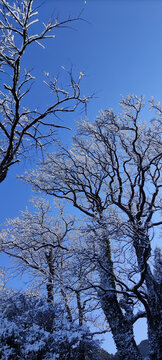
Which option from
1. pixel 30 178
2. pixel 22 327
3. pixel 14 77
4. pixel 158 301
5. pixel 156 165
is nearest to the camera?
pixel 14 77

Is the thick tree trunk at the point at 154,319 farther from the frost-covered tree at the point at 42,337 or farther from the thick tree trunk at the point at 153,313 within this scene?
the frost-covered tree at the point at 42,337

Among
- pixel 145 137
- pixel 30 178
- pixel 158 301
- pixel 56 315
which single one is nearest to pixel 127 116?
pixel 145 137

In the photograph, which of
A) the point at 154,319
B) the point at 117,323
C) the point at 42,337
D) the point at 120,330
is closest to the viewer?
the point at 42,337

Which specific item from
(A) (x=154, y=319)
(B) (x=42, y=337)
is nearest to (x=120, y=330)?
(A) (x=154, y=319)

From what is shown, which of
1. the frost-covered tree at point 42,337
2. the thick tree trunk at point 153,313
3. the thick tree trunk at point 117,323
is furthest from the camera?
the thick tree trunk at point 117,323

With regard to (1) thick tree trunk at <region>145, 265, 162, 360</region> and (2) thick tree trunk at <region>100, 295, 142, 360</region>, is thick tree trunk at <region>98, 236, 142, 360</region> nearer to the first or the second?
(2) thick tree trunk at <region>100, 295, 142, 360</region>

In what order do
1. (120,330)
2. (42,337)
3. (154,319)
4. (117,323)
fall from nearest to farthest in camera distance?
(42,337), (154,319), (120,330), (117,323)

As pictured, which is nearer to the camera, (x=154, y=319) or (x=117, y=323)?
(x=154, y=319)

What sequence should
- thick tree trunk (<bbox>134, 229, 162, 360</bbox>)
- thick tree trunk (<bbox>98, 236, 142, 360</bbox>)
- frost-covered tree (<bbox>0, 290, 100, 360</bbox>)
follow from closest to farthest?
frost-covered tree (<bbox>0, 290, 100, 360</bbox>) → thick tree trunk (<bbox>134, 229, 162, 360</bbox>) → thick tree trunk (<bbox>98, 236, 142, 360</bbox>)

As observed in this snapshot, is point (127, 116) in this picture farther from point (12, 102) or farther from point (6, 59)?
point (6, 59)

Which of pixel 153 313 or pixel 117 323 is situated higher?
pixel 153 313

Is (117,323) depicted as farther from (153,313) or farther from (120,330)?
(153,313)

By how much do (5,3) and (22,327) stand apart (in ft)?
23.2

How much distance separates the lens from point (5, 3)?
16.1ft
